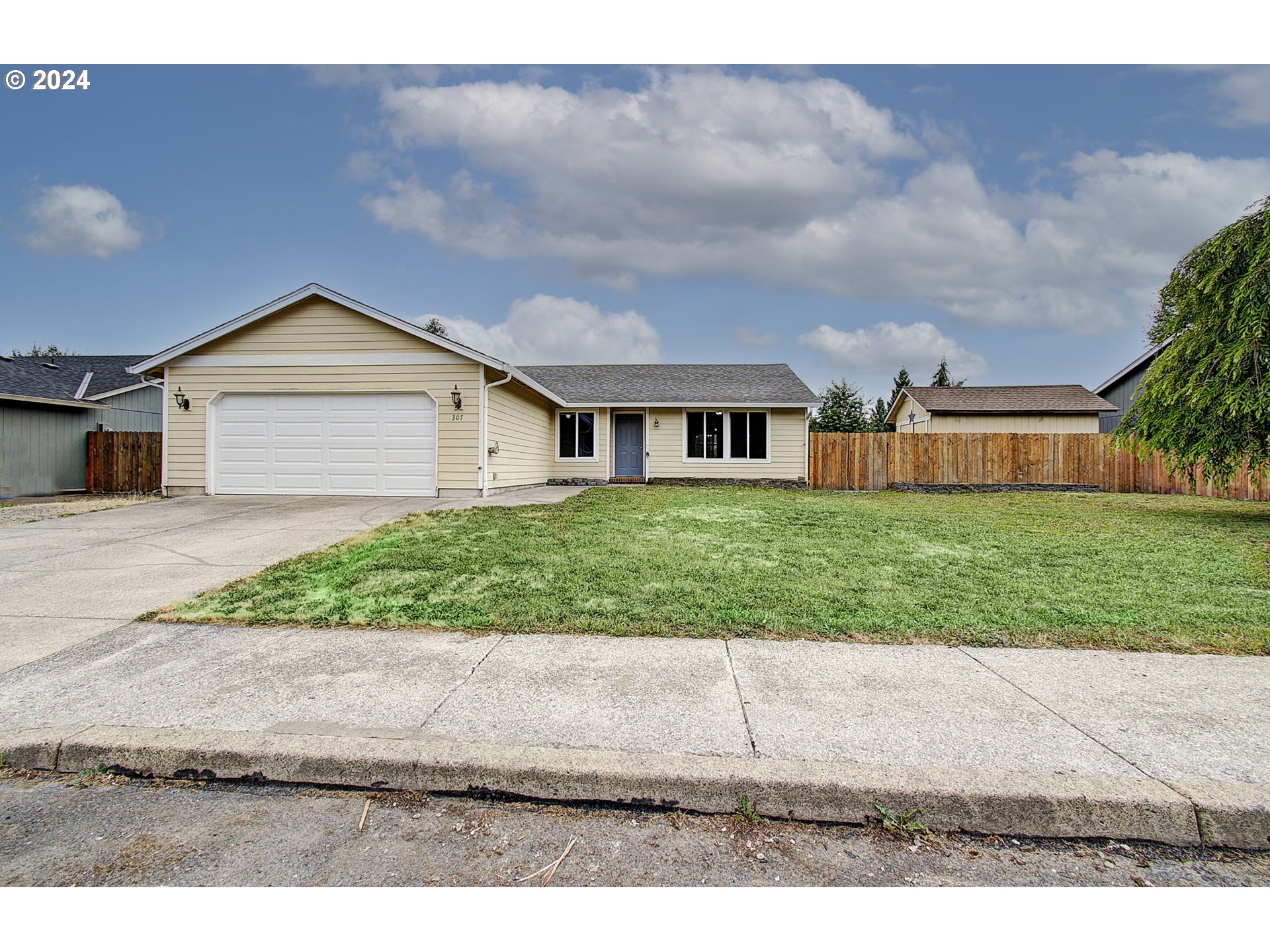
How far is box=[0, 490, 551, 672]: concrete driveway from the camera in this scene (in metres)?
4.32

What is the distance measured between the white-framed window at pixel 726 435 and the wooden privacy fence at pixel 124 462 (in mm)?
13876

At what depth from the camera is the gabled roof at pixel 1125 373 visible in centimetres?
2317

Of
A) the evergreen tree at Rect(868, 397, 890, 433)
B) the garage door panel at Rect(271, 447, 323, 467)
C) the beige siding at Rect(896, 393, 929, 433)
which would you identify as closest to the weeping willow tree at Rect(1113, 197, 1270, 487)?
the beige siding at Rect(896, 393, 929, 433)

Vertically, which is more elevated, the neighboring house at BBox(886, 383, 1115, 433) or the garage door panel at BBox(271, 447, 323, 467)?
the neighboring house at BBox(886, 383, 1115, 433)

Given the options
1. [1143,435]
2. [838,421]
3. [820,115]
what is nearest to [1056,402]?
[838,421]

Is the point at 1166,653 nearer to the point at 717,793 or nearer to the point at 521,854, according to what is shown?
the point at 717,793

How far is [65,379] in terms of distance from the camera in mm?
17781

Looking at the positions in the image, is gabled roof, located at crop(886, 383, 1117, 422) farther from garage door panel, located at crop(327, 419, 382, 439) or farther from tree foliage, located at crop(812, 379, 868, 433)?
garage door panel, located at crop(327, 419, 382, 439)

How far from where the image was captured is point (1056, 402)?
23.9 metres

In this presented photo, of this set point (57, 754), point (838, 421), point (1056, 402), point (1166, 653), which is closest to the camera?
point (57, 754)

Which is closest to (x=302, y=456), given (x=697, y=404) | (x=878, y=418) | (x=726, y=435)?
(x=697, y=404)

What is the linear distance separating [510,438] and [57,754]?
11.7 metres

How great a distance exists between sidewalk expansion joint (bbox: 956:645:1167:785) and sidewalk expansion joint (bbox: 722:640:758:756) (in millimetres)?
1446

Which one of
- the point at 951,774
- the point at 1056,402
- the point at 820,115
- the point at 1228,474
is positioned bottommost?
the point at 951,774
